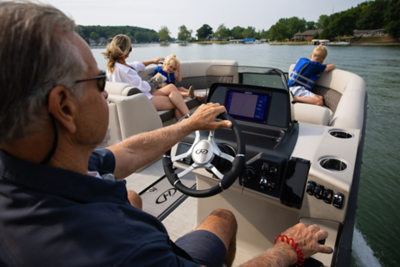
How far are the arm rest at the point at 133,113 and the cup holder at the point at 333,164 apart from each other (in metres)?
1.81

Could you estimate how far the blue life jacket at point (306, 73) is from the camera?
3596 mm

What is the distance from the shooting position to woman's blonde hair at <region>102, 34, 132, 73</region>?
2842 millimetres

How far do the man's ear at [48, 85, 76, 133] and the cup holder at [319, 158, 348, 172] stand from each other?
3.43ft

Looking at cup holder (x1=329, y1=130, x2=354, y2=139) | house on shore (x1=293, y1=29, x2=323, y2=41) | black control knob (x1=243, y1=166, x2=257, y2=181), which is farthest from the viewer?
house on shore (x1=293, y1=29, x2=323, y2=41)

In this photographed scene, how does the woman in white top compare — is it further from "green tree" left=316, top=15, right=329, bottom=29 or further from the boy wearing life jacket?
"green tree" left=316, top=15, right=329, bottom=29

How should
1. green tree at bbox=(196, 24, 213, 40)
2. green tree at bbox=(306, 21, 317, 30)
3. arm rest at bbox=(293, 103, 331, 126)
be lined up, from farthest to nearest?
green tree at bbox=(306, 21, 317, 30)
green tree at bbox=(196, 24, 213, 40)
arm rest at bbox=(293, 103, 331, 126)

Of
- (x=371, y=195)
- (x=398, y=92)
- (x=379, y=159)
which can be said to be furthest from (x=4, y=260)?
(x=398, y=92)

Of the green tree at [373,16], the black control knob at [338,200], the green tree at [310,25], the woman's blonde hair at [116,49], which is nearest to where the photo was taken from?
the black control knob at [338,200]

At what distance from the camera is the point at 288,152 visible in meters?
1.27

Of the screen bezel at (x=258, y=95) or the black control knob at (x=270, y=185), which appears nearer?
the black control knob at (x=270, y=185)

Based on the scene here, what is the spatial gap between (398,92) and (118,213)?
6.94m

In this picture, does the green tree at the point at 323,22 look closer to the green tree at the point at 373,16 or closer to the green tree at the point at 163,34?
the green tree at the point at 373,16

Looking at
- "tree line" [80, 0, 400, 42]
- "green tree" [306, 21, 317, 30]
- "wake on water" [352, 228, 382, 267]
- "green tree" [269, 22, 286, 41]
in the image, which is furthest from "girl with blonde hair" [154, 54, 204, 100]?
"green tree" [306, 21, 317, 30]

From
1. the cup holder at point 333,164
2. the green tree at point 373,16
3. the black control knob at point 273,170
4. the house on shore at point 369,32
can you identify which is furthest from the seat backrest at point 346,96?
the green tree at point 373,16
